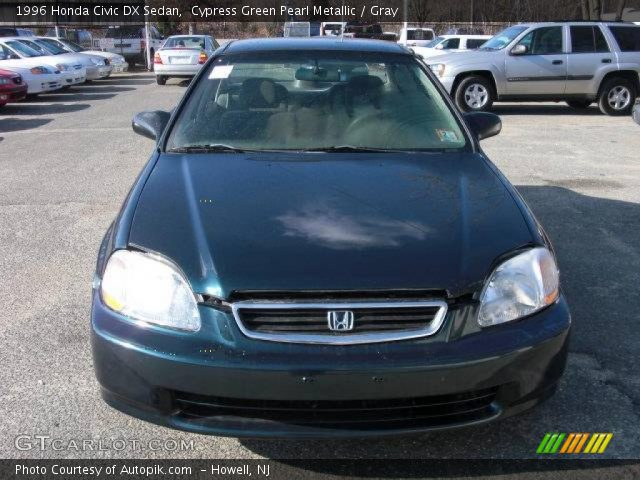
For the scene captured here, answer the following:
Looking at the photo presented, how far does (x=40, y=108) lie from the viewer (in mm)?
15094

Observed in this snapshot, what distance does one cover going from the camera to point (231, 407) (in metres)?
2.51

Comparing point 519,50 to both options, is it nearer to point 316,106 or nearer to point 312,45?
point 312,45

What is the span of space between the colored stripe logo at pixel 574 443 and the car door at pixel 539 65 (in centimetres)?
1135

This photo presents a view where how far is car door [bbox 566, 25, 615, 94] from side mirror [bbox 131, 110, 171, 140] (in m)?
10.9

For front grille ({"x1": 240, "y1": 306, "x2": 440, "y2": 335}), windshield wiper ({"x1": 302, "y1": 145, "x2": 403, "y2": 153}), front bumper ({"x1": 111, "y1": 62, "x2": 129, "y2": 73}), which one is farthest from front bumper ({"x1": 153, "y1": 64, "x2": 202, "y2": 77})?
front grille ({"x1": 240, "y1": 306, "x2": 440, "y2": 335})

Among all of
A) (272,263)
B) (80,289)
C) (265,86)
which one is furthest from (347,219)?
(80,289)

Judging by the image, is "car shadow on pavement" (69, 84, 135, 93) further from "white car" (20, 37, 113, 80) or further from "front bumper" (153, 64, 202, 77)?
"front bumper" (153, 64, 202, 77)

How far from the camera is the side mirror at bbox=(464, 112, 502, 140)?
4.34 metres

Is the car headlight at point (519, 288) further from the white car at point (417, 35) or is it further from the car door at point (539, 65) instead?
the white car at point (417, 35)

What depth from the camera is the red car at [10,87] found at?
44.6ft

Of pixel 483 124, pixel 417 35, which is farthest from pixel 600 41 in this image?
pixel 417 35

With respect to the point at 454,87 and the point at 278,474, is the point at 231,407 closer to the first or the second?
the point at 278,474

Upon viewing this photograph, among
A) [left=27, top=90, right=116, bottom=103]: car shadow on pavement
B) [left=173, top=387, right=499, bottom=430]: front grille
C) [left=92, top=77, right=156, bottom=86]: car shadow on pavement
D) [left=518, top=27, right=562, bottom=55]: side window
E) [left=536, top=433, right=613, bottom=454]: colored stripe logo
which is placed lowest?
[left=92, top=77, right=156, bottom=86]: car shadow on pavement

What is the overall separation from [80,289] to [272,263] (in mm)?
2474
